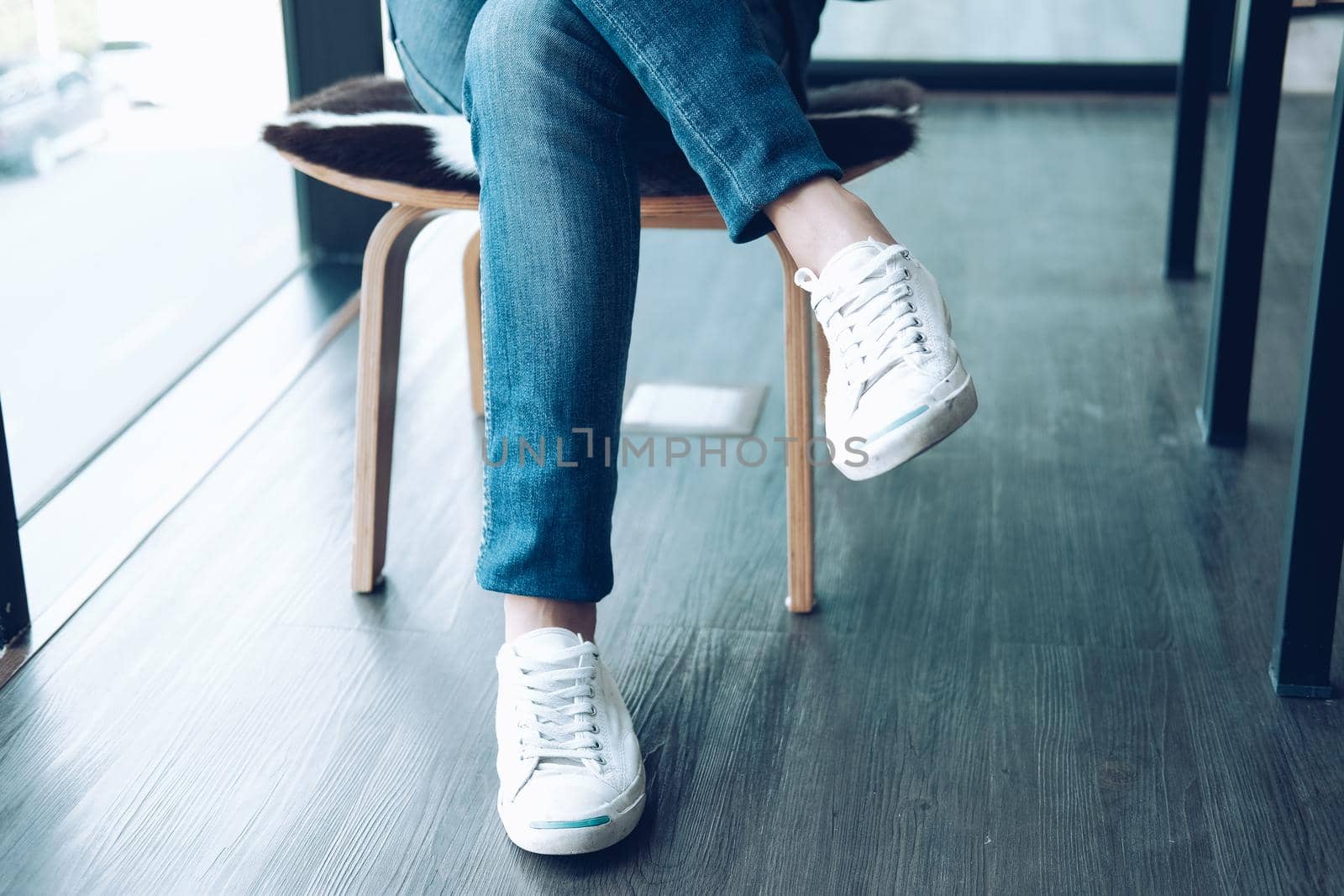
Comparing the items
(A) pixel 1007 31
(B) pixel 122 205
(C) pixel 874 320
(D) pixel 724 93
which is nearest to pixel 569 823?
(C) pixel 874 320

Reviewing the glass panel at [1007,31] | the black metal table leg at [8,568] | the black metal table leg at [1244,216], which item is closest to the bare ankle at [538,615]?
the black metal table leg at [8,568]

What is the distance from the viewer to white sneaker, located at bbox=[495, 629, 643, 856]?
86 cm

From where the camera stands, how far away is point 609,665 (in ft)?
3.52

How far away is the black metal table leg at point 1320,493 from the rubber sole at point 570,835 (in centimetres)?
51

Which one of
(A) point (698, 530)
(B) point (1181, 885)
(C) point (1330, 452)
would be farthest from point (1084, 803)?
(A) point (698, 530)

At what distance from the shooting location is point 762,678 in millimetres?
1062

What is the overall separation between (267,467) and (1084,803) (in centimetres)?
87

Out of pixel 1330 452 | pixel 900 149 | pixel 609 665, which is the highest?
pixel 900 149

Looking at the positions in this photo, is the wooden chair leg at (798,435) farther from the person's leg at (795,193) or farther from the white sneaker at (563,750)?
the white sneaker at (563,750)

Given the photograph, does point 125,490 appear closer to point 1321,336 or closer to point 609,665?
point 609,665

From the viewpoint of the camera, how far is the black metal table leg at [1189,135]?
70.6 inches

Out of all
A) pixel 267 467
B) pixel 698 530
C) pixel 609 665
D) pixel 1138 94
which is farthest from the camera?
pixel 1138 94

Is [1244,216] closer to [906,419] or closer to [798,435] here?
[798,435]

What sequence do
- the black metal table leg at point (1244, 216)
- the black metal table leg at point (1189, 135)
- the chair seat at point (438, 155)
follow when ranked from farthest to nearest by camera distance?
the black metal table leg at point (1189, 135), the black metal table leg at point (1244, 216), the chair seat at point (438, 155)
